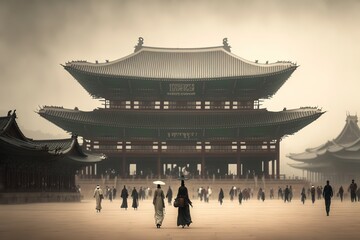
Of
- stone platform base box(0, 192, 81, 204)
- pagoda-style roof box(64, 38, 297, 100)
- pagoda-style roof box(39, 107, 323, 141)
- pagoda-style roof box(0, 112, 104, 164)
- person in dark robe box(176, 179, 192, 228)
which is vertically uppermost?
pagoda-style roof box(64, 38, 297, 100)

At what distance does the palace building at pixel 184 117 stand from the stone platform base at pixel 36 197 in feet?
65.3

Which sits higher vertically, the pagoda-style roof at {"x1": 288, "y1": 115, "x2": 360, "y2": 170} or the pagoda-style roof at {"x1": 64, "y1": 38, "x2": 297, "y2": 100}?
the pagoda-style roof at {"x1": 64, "y1": 38, "x2": 297, "y2": 100}

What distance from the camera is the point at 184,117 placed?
7906cm

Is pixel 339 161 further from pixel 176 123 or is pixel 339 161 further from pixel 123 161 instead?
pixel 123 161

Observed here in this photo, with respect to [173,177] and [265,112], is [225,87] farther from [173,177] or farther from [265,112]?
[173,177]

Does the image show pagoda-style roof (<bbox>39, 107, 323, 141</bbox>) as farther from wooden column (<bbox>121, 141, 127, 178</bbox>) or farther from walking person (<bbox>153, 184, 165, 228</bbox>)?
walking person (<bbox>153, 184, 165, 228</bbox>)

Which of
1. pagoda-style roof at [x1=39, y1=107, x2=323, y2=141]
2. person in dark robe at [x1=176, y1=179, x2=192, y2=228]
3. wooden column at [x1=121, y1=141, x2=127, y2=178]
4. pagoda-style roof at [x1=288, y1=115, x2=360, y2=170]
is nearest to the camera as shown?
person in dark robe at [x1=176, y1=179, x2=192, y2=228]

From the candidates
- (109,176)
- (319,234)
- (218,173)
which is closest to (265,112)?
(218,173)

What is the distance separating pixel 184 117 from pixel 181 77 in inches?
167

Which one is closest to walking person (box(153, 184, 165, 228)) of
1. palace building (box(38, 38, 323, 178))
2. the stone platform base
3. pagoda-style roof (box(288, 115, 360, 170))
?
the stone platform base

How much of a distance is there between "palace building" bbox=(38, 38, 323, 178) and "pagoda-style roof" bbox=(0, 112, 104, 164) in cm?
1671

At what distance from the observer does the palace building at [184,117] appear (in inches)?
3014

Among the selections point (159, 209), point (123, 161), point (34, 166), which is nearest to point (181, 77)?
point (123, 161)

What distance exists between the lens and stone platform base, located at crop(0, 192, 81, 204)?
144 ft
